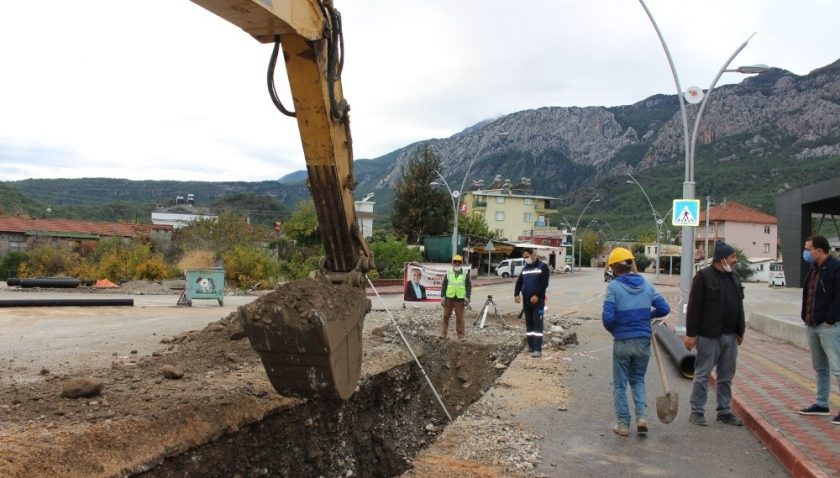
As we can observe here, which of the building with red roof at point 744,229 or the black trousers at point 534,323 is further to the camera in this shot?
the building with red roof at point 744,229

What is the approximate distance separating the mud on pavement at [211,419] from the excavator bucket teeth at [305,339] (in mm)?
1085

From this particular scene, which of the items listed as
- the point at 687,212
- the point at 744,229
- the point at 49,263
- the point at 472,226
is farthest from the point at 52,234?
the point at 744,229

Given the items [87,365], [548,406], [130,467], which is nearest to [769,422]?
[548,406]

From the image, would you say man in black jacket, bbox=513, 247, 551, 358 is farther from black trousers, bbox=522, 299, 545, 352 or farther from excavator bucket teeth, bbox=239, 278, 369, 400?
excavator bucket teeth, bbox=239, 278, 369, 400

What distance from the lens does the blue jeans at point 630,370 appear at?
6277 mm

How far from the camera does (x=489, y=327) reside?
15.6 m

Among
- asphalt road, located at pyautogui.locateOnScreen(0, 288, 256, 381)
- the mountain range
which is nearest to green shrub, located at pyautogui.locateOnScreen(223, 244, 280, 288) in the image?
asphalt road, located at pyautogui.locateOnScreen(0, 288, 256, 381)

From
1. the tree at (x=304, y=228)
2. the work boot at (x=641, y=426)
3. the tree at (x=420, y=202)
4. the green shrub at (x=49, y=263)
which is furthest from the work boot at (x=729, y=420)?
the tree at (x=420, y=202)

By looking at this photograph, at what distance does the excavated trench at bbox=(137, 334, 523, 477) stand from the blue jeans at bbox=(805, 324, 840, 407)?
4.23 metres

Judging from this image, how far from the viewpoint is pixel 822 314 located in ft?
21.5

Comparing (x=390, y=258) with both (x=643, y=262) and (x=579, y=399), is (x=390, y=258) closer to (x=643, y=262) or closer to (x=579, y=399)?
(x=579, y=399)

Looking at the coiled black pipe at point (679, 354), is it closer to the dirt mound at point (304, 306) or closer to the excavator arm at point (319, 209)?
the excavator arm at point (319, 209)

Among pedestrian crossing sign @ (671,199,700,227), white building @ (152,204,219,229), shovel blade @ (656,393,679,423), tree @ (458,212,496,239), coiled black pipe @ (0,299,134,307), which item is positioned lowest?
coiled black pipe @ (0,299,134,307)

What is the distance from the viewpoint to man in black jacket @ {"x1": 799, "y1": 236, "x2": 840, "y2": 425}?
6473 millimetres
